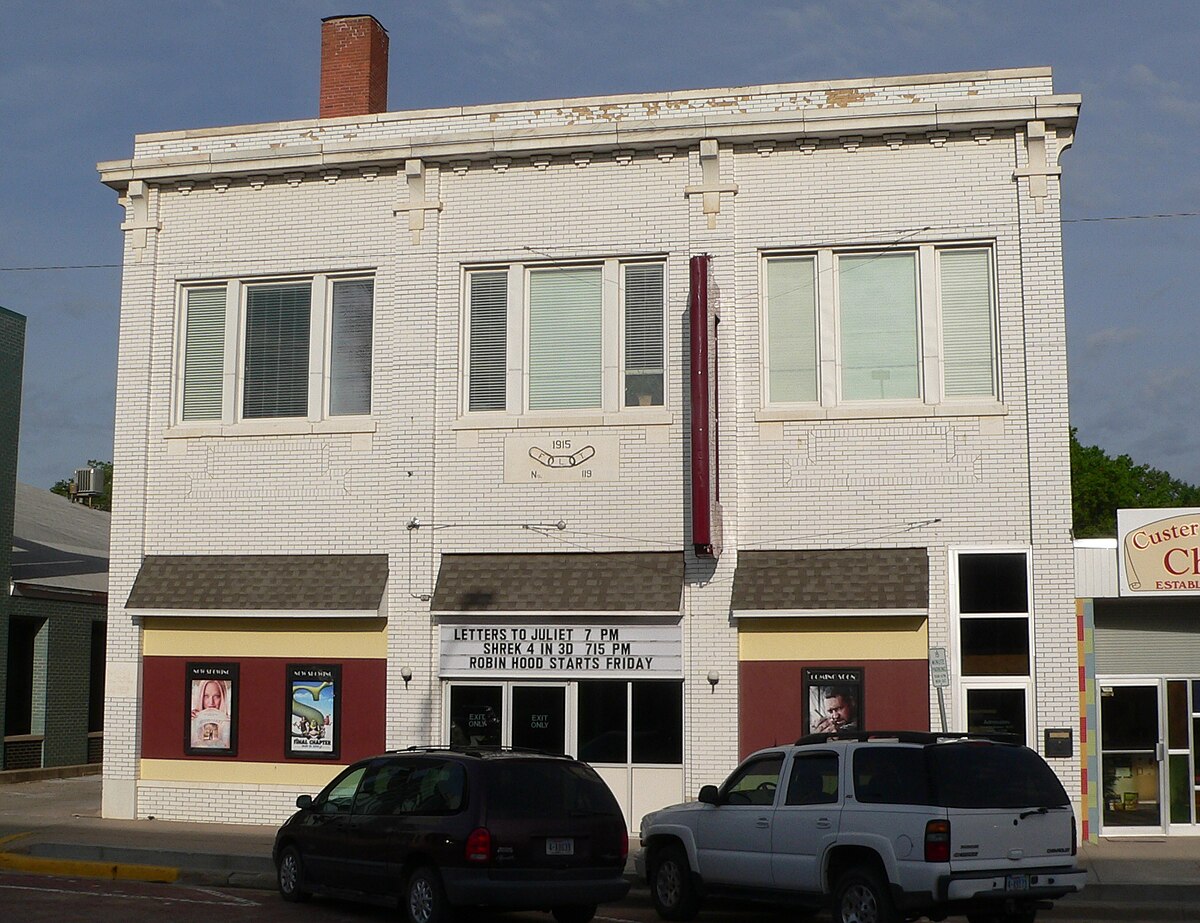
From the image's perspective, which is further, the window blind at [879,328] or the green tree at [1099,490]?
the green tree at [1099,490]

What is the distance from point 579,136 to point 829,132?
11.5 ft

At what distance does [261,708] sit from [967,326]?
37.4 ft

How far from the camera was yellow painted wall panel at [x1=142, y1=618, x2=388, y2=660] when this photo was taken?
811 inches

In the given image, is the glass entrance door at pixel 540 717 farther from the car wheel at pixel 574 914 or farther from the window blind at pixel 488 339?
the car wheel at pixel 574 914

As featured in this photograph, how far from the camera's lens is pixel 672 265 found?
20297 mm

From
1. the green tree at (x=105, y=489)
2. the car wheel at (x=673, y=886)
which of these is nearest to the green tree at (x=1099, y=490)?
the green tree at (x=105, y=489)

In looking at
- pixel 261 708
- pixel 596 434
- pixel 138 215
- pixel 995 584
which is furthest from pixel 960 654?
pixel 138 215

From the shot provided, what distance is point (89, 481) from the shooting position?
39438 mm

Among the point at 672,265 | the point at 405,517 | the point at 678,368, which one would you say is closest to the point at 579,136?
the point at 672,265

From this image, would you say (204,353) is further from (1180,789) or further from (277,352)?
(1180,789)

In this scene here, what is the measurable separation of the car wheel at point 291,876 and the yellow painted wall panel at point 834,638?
705cm

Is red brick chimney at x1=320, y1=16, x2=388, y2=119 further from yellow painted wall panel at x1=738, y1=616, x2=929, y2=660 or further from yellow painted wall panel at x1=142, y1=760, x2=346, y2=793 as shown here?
yellow painted wall panel at x1=738, y1=616, x2=929, y2=660

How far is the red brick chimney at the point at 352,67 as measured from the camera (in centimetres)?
2289

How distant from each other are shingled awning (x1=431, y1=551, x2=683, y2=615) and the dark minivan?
5866 millimetres
